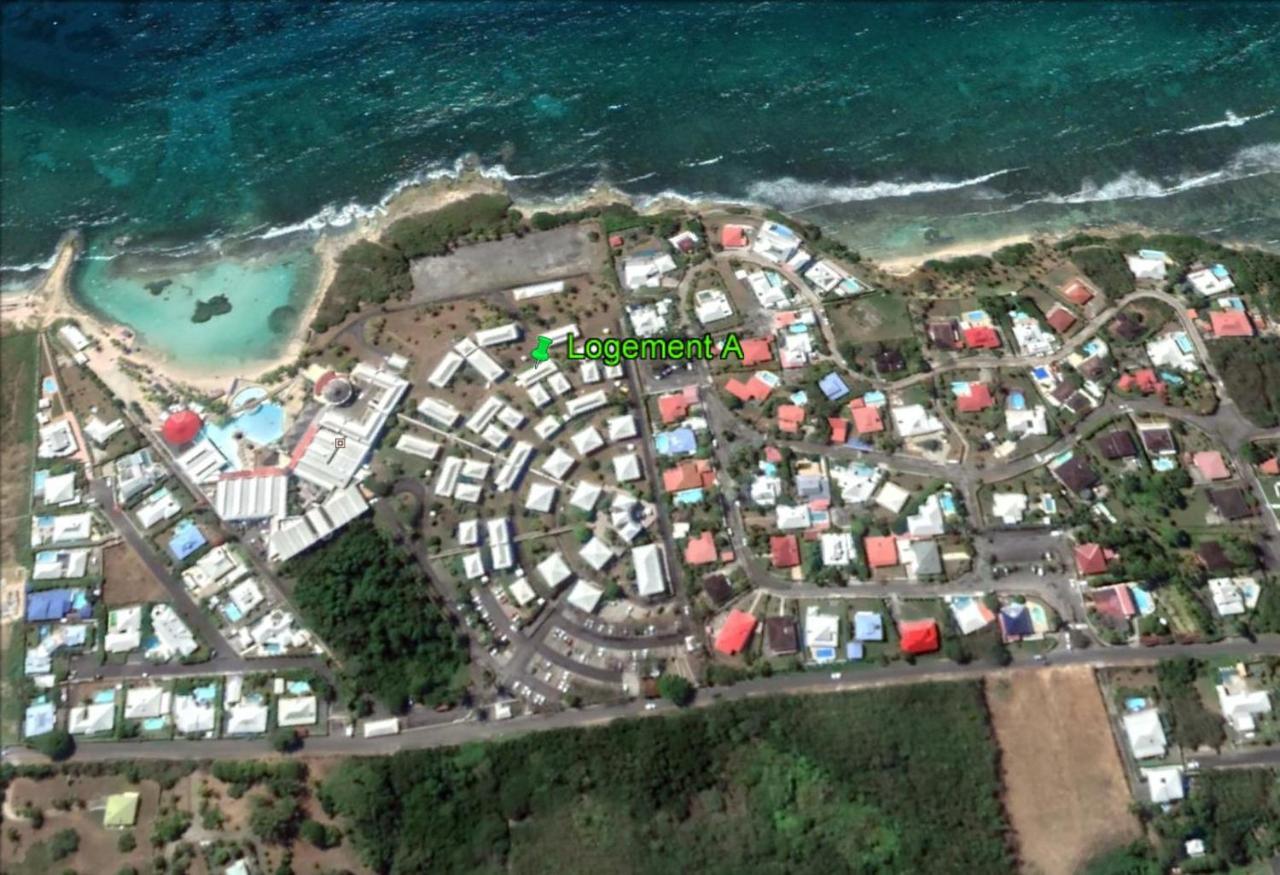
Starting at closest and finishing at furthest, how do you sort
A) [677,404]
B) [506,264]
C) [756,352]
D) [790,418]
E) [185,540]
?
[185,540] → [790,418] → [677,404] → [756,352] → [506,264]

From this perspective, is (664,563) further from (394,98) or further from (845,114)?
(394,98)

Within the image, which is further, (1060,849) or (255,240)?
(255,240)

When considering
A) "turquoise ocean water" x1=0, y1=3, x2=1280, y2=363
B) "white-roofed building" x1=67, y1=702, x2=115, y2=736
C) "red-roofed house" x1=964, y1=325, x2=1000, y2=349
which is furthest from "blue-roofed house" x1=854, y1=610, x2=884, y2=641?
"white-roofed building" x1=67, y1=702, x2=115, y2=736

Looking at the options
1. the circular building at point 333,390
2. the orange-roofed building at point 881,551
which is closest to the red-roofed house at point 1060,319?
the orange-roofed building at point 881,551

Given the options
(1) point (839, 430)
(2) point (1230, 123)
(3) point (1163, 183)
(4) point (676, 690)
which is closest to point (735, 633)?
(4) point (676, 690)

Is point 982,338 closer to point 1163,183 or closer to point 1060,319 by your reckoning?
point 1060,319

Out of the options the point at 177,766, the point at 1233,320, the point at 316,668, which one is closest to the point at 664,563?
the point at 316,668
